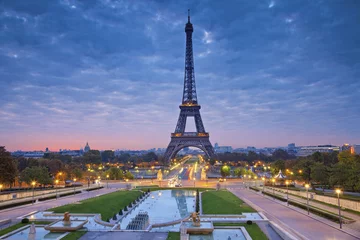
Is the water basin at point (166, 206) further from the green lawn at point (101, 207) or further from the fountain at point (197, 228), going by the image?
the fountain at point (197, 228)

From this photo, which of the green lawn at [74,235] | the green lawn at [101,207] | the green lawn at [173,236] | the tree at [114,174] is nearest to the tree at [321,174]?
the green lawn at [101,207]

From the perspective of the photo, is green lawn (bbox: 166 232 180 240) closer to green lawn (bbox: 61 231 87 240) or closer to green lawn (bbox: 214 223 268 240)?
green lawn (bbox: 214 223 268 240)

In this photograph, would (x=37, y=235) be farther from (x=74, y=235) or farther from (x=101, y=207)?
(x=101, y=207)

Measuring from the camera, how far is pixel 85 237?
20.1m

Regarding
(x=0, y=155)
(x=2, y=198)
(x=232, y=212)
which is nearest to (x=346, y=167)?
(x=232, y=212)

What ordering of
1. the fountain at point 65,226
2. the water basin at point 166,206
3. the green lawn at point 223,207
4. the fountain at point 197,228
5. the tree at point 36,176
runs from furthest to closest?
the tree at point 36,176
the water basin at point 166,206
the green lawn at point 223,207
the fountain at point 65,226
the fountain at point 197,228

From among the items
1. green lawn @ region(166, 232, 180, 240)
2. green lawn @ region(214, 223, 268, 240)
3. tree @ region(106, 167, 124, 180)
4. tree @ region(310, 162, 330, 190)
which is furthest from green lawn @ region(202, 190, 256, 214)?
tree @ region(106, 167, 124, 180)

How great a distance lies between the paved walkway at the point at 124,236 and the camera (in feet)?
64.5

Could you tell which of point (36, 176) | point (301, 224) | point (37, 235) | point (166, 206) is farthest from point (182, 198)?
point (36, 176)

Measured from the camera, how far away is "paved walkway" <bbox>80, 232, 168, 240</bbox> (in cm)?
1965

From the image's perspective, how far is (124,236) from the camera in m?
20.0

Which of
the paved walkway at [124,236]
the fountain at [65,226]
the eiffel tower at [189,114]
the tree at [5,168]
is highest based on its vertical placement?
the eiffel tower at [189,114]

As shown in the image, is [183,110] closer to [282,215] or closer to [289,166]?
→ [289,166]

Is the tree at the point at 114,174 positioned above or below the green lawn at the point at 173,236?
above
